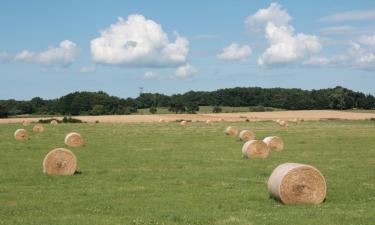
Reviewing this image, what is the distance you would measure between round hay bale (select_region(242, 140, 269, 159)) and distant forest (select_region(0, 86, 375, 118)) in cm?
9164

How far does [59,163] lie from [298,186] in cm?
958

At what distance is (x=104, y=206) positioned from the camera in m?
14.2

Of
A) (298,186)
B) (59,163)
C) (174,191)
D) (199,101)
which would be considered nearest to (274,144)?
(59,163)

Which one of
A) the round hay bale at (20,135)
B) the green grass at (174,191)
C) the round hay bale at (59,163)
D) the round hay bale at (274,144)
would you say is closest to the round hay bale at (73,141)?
the green grass at (174,191)

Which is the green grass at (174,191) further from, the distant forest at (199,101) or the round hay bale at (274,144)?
the distant forest at (199,101)

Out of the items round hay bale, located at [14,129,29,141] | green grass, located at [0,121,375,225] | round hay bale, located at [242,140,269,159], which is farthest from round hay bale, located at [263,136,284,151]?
round hay bale, located at [14,129,29,141]

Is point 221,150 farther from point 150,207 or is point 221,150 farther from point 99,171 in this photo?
point 150,207

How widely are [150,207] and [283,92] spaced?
12843 cm

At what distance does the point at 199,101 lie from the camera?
142875 mm

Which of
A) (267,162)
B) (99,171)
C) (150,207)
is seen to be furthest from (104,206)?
(267,162)

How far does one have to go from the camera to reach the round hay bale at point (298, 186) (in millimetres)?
14578

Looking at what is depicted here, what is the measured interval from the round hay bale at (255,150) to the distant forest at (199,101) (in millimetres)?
91636

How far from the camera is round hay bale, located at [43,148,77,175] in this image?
2067cm

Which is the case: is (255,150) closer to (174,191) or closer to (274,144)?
(274,144)
